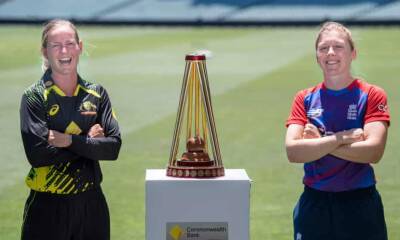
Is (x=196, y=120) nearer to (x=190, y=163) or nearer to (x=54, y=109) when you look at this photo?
(x=190, y=163)

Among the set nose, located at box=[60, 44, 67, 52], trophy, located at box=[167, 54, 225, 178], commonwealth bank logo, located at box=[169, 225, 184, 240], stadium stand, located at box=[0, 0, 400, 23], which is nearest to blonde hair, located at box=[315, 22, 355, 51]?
trophy, located at box=[167, 54, 225, 178]

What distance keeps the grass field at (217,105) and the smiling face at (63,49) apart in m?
0.33

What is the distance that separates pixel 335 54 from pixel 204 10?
123 feet

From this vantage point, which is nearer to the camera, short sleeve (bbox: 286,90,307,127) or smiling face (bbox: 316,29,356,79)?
smiling face (bbox: 316,29,356,79)

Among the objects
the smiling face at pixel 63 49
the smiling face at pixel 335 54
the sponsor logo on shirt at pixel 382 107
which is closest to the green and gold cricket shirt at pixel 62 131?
the smiling face at pixel 63 49

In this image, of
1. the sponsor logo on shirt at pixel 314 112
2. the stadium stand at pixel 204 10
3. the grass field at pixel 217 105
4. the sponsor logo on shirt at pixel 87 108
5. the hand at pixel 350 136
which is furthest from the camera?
the stadium stand at pixel 204 10

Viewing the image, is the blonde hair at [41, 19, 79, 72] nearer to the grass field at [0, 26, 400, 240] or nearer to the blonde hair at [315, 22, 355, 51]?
the grass field at [0, 26, 400, 240]

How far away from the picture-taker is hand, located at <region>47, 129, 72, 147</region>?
16.2 ft

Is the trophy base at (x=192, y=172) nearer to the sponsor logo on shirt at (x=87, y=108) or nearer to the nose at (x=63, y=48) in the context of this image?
the sponsor logo on shirt at (x=87, y=108)

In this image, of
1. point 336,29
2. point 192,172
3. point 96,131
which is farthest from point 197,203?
point 336,29

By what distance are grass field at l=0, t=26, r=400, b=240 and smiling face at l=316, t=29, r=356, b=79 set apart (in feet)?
1.10

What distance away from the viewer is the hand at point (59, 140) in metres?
4.95

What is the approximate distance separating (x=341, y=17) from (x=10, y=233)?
33.2 meters

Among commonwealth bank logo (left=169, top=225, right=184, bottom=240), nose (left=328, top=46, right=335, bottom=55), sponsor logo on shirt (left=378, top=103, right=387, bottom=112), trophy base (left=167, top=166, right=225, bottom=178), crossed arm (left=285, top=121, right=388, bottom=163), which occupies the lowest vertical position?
commonwealth bank logo (left=169, top=225, right=184, bottom=240)
